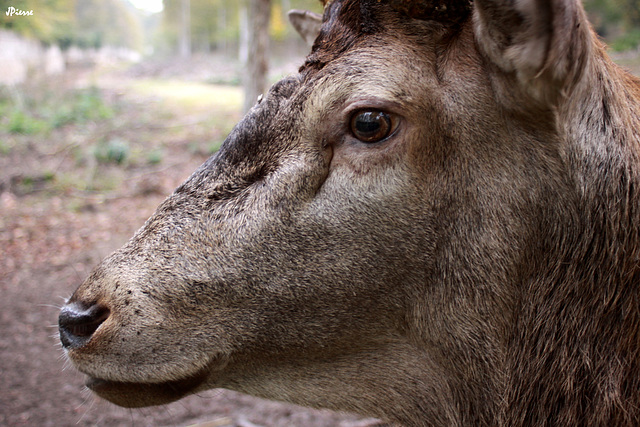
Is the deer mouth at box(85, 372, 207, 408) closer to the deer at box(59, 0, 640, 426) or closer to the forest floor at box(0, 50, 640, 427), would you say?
the deer at box(59, 0, 640, 426)

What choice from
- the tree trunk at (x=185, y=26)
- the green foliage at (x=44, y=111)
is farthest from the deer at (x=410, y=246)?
the tree trunk at (x=185, y=26)

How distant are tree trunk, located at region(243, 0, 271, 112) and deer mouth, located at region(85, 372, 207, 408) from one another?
8.54 m

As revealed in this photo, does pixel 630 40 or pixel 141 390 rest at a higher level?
pixel 630 40

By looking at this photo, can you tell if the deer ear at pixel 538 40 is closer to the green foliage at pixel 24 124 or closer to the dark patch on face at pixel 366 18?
the dark patch on face at pixel 366 18

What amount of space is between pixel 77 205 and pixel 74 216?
538mm

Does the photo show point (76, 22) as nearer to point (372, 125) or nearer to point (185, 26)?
point (372, 125)

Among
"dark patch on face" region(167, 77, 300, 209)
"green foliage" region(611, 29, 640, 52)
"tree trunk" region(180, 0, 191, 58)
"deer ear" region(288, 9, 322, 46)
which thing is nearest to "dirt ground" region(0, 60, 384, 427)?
"dark patch on face" region(167, 77, 300, 209)

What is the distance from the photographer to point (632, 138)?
196 cm

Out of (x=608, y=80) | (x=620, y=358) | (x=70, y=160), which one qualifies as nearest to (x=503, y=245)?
(x=620, y=358)

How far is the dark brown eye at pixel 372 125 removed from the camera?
6.35ft

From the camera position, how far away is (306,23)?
3203 mm

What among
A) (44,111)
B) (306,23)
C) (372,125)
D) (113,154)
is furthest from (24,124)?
(372,125)

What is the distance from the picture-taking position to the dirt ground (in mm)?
4871

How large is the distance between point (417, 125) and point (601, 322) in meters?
1.02
